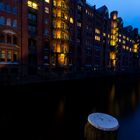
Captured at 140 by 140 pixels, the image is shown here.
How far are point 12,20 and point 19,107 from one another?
94.3 feet

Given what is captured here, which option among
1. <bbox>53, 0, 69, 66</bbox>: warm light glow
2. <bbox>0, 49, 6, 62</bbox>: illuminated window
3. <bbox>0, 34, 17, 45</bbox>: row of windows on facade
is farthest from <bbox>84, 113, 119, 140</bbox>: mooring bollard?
<bbox>53, 0, 69, 66</bbox>: warm light glow

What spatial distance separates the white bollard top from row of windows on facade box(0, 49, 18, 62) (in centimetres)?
3366

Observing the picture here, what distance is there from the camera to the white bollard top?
7.89 m

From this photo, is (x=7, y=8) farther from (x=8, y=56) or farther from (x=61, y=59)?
(x=61, y=59)

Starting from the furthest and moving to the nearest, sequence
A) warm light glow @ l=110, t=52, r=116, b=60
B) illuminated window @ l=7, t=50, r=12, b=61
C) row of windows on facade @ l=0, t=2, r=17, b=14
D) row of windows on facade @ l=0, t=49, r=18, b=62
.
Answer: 1. warm light glow @ l=110, t=52, r=116, b=60
2. illuminated window @ l=7, t=50, r=12, b=61
3. row of windows on facade @ l=0, t=2, r=17, b=14
4. row of windows on facade @ l=0, t=49, r=18, b=62

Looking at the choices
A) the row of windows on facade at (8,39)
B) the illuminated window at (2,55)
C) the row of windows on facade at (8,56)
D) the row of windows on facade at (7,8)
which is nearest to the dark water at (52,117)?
the illuminated window at (2,55)

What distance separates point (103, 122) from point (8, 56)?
3502 centimetres

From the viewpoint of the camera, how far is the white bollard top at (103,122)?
25.9ft

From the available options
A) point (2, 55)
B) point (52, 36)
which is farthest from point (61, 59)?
point (2, 55)

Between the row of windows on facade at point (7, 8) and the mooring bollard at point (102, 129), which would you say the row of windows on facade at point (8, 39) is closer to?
the row of windows on facade at point (7, 8)

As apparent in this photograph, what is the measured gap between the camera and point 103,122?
8.38 metres

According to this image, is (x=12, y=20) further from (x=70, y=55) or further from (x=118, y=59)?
(x=118, y=59)

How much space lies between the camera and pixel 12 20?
39.0 metres

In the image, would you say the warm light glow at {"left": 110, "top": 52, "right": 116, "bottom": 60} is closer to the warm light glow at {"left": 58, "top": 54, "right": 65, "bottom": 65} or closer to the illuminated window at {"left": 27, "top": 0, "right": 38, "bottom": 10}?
the warm light glow at {"left": 58, "top": 54, "right": 65, "bottom": 65}
